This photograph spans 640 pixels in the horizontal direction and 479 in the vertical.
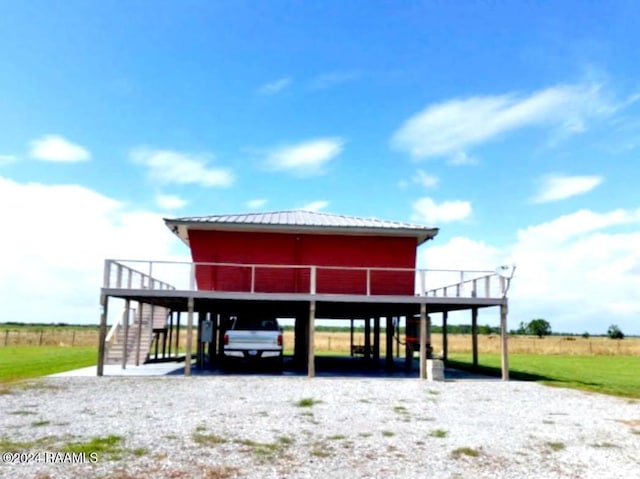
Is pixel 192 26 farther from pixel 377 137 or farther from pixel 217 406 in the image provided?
pixel 217 406

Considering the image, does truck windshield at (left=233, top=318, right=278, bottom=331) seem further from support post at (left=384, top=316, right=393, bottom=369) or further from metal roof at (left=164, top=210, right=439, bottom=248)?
support post at (left=384, top=316, right=393, bottom=369)

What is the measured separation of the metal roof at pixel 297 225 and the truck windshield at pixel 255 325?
10.9 feet

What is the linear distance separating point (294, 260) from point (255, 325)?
3.06 metres

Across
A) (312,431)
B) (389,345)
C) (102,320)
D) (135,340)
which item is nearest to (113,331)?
(135,340)

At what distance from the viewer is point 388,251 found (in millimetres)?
20141

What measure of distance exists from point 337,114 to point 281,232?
4.66m

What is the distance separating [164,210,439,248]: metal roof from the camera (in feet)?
63.0

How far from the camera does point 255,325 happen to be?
1784cm

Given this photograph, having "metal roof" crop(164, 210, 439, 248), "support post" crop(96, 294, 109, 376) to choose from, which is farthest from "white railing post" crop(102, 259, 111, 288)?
"metal roof" crop(164, 210, 439, 248)

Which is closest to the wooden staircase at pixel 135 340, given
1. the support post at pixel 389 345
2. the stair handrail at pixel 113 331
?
the stair handrail at pixel 113 331

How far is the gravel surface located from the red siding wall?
18.2 feet

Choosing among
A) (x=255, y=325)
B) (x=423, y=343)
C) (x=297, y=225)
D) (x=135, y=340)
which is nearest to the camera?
(x=423, y=343)

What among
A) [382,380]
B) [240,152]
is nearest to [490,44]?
[240,152]

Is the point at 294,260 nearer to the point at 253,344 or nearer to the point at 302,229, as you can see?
the point at 302,229
